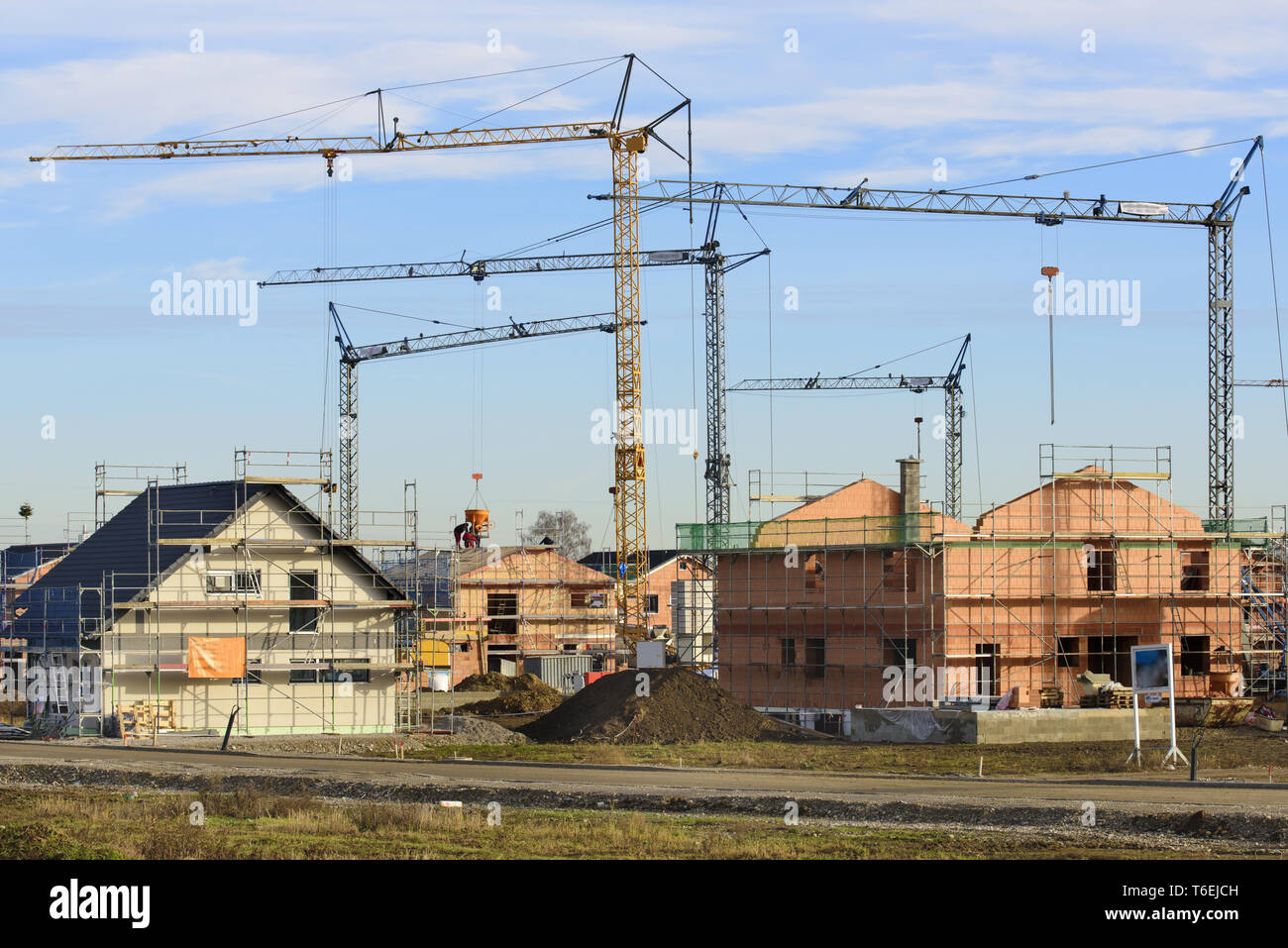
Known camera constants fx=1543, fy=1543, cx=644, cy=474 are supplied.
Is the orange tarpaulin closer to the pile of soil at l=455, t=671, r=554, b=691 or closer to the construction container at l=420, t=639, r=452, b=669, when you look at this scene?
the pile of soil at l=455, t=671, r=554, b=691

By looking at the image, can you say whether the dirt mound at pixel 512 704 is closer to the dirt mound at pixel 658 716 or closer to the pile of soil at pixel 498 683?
the pile of soil at pixel 498 683

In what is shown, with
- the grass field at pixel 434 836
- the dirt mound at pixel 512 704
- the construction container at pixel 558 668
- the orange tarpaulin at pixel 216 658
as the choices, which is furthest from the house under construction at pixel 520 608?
the grass field at pixel 434 836

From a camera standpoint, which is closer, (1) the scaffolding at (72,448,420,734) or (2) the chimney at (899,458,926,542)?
(1) the scaffolding at (72,448,420,734)

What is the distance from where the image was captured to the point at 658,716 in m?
41.9

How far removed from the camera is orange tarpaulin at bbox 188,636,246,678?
4088cm

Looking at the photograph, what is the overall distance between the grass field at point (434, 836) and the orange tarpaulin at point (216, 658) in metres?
16.3

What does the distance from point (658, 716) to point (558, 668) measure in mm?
31611

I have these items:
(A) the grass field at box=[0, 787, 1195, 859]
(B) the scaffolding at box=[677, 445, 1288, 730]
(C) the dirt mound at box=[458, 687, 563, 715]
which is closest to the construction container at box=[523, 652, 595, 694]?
(C) the dirt mound at box=[458, 687, 563, 715]

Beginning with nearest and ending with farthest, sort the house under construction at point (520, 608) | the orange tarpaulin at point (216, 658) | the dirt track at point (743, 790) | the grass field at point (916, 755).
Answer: the dirt track at point (743, 790) → the grass field at point (916, 755) → the orange tarpaulin at point (216, 658) → the house under construction at point (520, 608)

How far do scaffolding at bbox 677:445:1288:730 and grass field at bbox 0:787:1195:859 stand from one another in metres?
21.7

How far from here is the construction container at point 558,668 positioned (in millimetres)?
72500

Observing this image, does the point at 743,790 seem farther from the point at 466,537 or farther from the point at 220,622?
the point at 466,537

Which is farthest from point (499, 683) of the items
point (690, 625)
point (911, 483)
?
point (911, 483)
